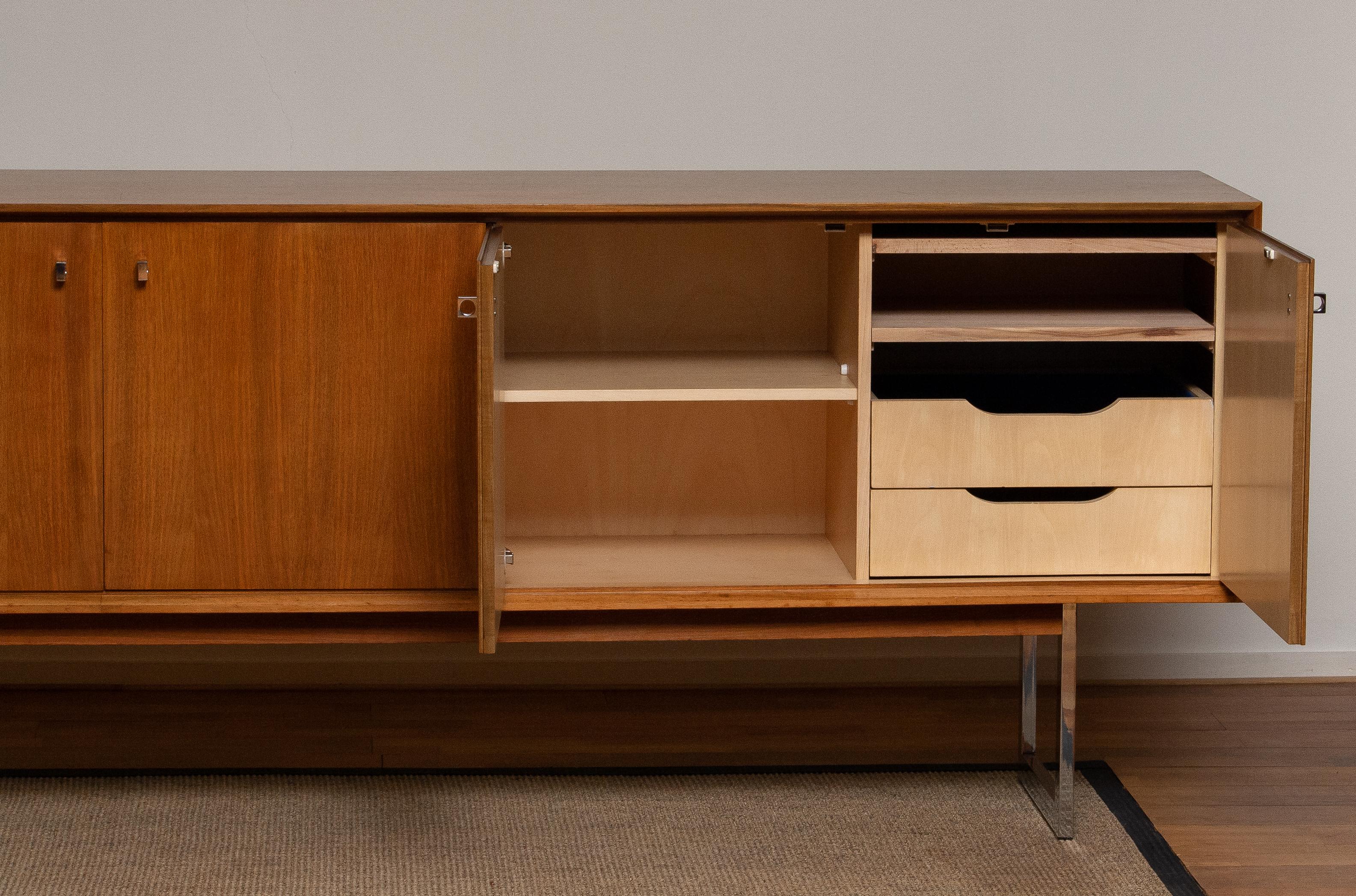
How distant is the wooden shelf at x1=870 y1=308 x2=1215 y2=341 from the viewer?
1736 mm

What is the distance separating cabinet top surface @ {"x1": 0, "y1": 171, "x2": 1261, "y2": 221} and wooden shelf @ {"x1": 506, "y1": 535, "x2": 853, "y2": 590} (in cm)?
52

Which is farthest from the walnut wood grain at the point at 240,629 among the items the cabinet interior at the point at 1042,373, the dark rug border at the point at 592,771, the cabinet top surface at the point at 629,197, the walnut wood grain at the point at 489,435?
the cabinet interior at the point at 1042,373

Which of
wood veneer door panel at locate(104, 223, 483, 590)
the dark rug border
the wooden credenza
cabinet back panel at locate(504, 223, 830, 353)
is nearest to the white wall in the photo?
cabinet back panel at locate(504, 223, 830, 353)

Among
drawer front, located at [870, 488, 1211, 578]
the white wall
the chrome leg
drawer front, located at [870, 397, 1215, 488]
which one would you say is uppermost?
the white wall

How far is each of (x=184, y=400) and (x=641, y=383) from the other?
610 millimetres

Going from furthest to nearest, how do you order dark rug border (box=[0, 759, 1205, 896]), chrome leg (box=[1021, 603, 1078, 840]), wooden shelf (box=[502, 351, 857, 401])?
dark rug border (box=[0, 759, 1205, 896]) < chrome leg (box=[1021, 603, 1078, 840]) < wooden shelf (box=[502, 351, 857, 401])

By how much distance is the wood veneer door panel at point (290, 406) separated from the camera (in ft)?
5.51

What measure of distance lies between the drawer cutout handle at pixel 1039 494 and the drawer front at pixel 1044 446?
6.8 inches

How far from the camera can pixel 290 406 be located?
1716 millimetres

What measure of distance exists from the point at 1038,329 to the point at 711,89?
94 centimetres

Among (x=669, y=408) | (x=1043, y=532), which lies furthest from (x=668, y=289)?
(x=1043, y=532)

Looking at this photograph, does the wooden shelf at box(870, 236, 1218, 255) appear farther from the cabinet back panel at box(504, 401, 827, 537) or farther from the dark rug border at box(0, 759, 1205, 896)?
the dark rug border at box(0, 759, 1205, 896)

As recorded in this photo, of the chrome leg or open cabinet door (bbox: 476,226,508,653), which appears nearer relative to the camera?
open cabinet door (bbox: 476,226,508,653)

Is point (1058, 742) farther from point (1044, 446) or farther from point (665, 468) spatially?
point (665, 468)
